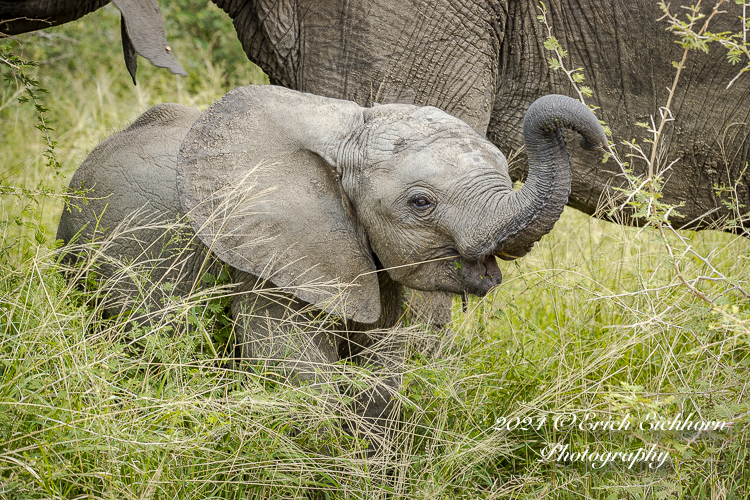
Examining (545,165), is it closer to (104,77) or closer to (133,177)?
(133,177)

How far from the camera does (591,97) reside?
12.9ft

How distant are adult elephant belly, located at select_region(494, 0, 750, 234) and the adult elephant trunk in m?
1.16

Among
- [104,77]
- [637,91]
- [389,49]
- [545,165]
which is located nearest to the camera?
[545,165]

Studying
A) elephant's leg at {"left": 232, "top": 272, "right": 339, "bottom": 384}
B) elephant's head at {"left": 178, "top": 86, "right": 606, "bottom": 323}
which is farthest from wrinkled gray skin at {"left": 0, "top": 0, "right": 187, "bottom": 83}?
elephant's leg at {"left": 232, "top": 272, "right": 339, "bottom": 384}

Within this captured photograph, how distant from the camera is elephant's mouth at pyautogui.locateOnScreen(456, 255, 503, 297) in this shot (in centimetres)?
283

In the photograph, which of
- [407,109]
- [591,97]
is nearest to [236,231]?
[407,109]

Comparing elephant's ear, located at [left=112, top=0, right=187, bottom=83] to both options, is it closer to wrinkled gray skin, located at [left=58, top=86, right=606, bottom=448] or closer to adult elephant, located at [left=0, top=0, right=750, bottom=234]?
wrinkled gray skin, located at [left=58, top=86, right=606, bottom=448]

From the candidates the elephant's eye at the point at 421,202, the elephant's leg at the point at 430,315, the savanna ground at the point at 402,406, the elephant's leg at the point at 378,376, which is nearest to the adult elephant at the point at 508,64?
the savanna ground at the point at 402,406

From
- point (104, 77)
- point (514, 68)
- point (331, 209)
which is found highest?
point (514, 68)

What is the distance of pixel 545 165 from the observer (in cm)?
265

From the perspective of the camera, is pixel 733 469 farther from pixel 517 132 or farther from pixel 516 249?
pixel 517 132

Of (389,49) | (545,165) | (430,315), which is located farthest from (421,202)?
(389,49)

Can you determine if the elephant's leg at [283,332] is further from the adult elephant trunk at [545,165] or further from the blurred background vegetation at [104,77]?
the blurred background vegetation at [104,77]

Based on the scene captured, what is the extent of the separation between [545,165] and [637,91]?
4.71ft
